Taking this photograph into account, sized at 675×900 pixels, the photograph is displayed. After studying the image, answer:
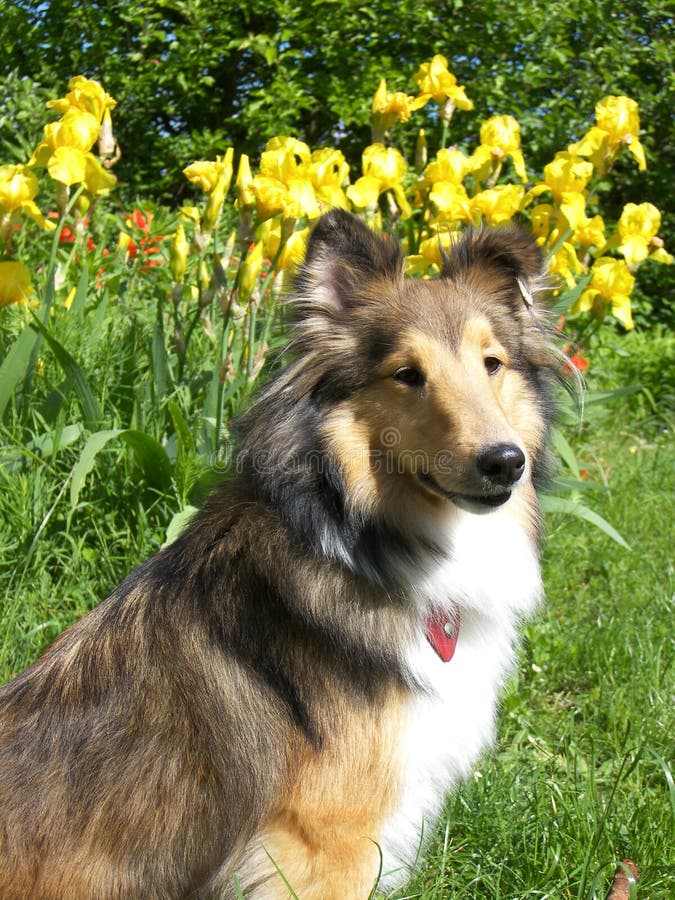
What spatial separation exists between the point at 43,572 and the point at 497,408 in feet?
6.54

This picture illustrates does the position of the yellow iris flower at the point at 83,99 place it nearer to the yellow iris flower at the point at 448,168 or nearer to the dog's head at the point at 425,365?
the yellow iris flower at the point at 448,168

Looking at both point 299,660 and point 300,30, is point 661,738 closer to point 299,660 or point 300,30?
point 299,660

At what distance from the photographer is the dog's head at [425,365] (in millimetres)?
2205

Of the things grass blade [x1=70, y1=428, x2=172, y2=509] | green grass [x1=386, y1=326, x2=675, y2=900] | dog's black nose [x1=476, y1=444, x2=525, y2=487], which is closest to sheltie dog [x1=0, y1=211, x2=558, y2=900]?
dog's black nose [x1=476, y1=444, x2=525, y2=487]

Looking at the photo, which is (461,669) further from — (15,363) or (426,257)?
(15,363)

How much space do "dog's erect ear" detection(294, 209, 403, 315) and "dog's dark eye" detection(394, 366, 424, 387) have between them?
0.92 ft

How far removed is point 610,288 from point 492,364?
158 cm

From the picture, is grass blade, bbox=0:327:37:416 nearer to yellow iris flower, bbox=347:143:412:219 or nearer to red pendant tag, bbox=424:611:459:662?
yellow iris flower, bbox=347:143:412:219

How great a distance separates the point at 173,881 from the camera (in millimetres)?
2160

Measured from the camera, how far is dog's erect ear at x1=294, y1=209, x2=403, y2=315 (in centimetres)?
238

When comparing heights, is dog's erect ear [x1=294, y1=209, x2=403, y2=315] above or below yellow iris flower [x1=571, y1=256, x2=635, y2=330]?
above

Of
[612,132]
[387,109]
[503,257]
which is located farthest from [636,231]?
[503,257]

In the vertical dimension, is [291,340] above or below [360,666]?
above

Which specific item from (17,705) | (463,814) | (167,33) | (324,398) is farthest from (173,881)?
(167,33)
